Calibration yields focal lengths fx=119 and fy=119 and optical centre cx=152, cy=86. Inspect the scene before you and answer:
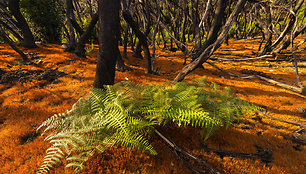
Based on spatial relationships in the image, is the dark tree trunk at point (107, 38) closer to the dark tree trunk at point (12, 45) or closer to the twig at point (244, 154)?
the twig at point (244, 154)

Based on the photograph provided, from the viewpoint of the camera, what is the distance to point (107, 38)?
249 centimetres

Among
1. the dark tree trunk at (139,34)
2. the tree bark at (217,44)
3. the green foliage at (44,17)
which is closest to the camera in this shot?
the tree bark at (217,44)

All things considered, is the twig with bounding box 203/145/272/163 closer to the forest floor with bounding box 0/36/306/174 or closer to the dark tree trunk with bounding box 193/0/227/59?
the forest floor with bounding box 0/36/306/174

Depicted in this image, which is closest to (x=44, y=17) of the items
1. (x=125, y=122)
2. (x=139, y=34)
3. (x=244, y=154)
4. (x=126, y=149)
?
(x=139, y=34)

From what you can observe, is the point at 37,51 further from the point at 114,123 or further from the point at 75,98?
the point at 114,123

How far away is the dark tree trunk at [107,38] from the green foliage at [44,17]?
1006 cm

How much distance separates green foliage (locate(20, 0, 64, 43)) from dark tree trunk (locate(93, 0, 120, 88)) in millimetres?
10060

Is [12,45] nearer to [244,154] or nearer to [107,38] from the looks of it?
[107,38]

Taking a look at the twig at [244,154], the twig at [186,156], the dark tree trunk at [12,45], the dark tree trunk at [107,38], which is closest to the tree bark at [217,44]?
the dark tree trunk at [107,38]

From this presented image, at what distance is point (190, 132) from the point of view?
6.40 ft

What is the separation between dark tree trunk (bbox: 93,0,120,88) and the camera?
236cm

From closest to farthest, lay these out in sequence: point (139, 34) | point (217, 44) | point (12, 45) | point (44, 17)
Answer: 1. point (217, 44)
2. point (139, 34)
3. point (12, 45)
4. point (44, 17)

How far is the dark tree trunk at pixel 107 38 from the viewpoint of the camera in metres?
2.36

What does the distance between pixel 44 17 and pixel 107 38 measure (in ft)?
33.8
